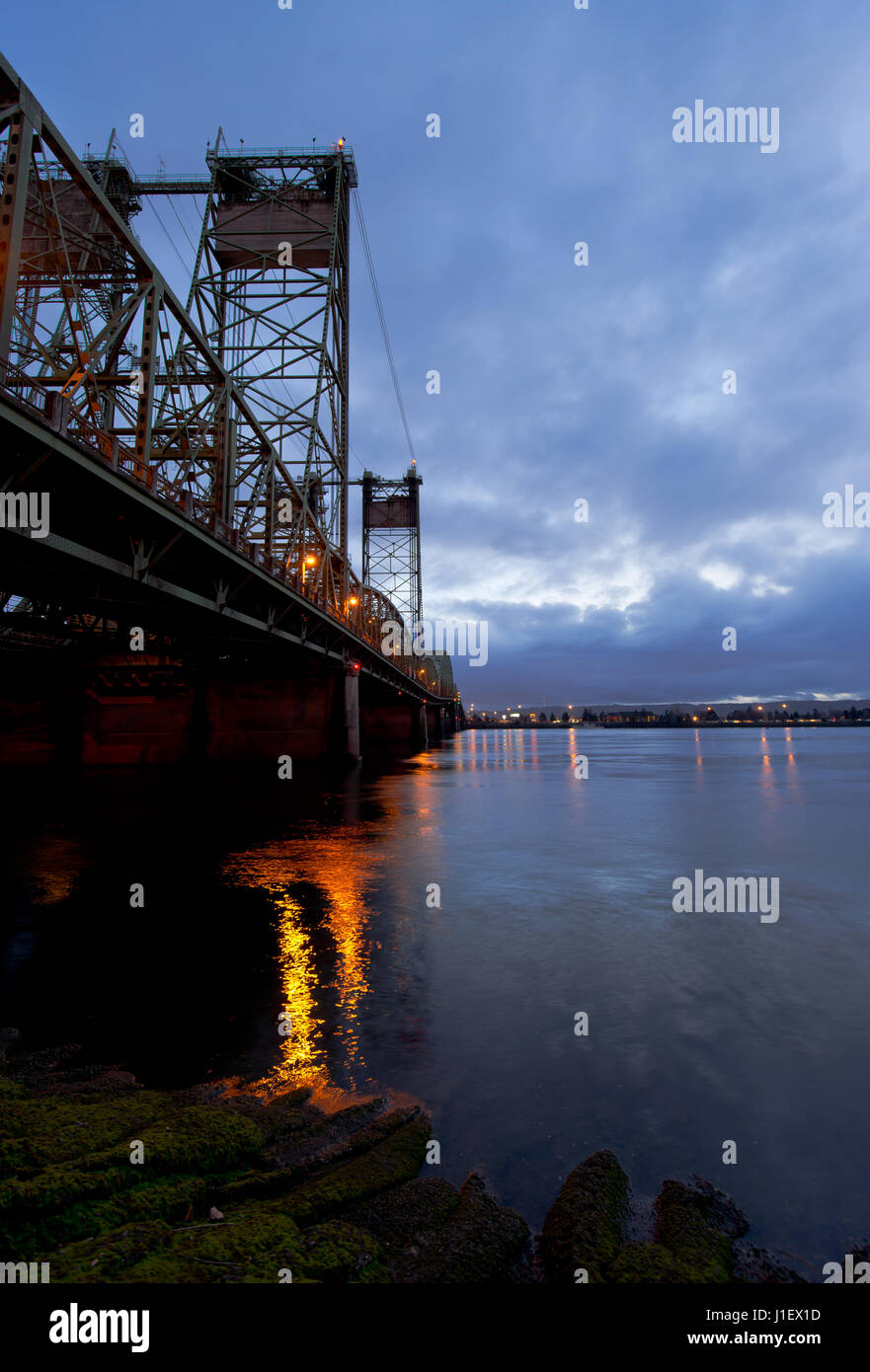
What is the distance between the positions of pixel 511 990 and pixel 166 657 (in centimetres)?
3952

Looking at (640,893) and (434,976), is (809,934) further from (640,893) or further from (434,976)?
(434,976)

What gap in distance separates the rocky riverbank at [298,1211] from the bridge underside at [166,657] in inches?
658

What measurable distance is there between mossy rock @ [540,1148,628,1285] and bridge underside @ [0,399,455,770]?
1784cm

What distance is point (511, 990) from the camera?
632 centimetres

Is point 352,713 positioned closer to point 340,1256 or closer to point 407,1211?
point 407,1211

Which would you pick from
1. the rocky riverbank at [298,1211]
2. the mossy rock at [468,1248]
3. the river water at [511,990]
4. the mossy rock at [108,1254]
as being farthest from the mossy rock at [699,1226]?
the mossy rock at [108,1254]

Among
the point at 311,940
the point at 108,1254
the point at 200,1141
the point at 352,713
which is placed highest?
the point at 352,713

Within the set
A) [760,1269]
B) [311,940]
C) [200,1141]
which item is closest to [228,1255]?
[200,1141]

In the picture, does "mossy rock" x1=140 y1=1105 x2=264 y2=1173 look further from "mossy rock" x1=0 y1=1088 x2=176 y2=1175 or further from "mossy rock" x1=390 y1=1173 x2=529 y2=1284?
"mossy rock" x1=390 y1=1173 x2=529 y2=1284

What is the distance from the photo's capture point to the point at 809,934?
8.26 meters

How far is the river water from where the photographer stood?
3816mm

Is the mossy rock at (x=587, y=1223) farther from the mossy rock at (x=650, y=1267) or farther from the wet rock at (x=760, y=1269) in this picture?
the wet rock at (x=760, y=1269)
